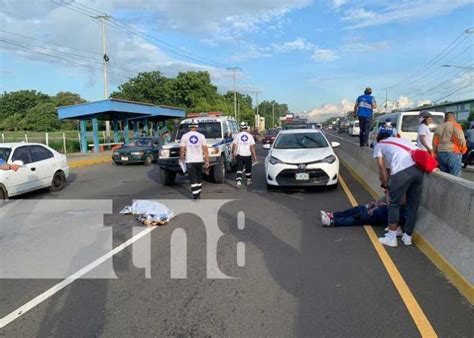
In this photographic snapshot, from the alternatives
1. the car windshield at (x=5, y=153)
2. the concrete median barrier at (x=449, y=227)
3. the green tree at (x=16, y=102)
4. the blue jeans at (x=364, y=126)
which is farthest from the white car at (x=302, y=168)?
the green tree at (x=16, y=102)

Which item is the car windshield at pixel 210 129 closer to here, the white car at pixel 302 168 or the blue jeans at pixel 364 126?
the white car at pixel 302 168

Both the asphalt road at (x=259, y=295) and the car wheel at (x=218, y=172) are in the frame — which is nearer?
the asphalt road at (x=259, y=295)

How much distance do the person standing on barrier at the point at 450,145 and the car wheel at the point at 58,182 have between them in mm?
10234

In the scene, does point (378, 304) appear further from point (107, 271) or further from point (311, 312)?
point (107, 271)

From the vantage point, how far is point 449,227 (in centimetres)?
536

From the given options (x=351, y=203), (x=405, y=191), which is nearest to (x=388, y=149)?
(x=405, y=191)

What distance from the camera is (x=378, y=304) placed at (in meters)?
4.23

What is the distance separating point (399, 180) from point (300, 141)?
6503 mm

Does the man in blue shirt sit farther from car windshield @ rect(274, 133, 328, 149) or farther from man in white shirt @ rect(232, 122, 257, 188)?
man in white shirt @ rect(232, 122, 257, 188)

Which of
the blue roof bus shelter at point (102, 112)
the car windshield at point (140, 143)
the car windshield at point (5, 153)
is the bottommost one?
the car windshield at point (140, 143)

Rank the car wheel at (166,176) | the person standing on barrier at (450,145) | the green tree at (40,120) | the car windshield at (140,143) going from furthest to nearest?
1. the green tree at (40,120)
2. the car windshield at (140,143)
3. the car wheel at (166,176)
4. the person standing on barrier at (450,145)

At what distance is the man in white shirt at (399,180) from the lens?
5953 mm

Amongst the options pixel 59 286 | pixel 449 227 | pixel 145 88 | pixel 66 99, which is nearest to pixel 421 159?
pixel 449 227

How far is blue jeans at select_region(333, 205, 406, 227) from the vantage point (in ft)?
23.3
